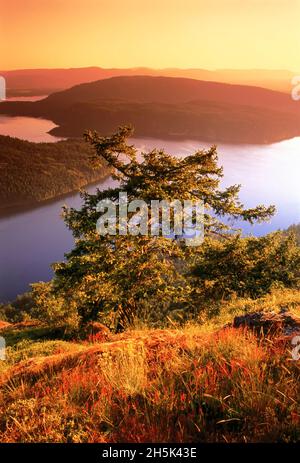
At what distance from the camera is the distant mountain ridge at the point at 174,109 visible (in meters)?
158

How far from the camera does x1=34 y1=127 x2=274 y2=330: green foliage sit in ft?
51.6

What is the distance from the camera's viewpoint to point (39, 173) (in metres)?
197

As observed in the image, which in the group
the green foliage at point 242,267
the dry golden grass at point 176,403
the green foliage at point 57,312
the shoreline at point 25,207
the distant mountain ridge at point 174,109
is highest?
the distant mountain ridge at point 174,109

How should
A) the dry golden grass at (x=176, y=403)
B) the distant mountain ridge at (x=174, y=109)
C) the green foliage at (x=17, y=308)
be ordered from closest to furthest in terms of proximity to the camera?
1. the dry golden grass at (x=176, y=403)
2. the green foliage at (x=17, y=308)
3. the distant mountain ridge at (x=174, y=109)

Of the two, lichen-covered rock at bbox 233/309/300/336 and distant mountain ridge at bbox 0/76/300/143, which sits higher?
distant mountain ridge at bbox 0/76/300/143

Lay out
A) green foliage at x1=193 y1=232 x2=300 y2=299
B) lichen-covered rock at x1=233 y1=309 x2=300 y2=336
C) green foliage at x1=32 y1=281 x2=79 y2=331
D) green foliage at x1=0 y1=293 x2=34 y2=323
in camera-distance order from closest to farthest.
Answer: lichen-covered rock at x1=233 y1=309 x2=300 y2=336 → green foliage at x1=193 y1=232 x2=300 y2=299 → green foliage at x1=32 y1=281 x2=79 y2=331 → green foliage at x1=0 y1=293 x2=34 y2=323

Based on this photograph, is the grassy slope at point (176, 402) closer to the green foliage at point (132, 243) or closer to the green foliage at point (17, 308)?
the green foliage at point (132, 243)

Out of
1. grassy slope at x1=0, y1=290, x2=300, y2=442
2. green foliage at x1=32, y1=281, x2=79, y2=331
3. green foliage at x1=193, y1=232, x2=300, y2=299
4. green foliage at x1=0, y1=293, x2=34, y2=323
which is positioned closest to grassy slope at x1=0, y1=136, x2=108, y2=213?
green foliage at x1=0, y1=293, x2=34, y2=323

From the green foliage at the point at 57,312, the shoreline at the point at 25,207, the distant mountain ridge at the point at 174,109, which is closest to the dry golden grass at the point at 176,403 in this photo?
the green foliage at the point at 57,312

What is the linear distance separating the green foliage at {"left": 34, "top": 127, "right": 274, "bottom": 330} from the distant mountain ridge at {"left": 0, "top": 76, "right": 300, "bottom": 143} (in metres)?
130

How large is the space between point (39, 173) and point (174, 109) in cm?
8116

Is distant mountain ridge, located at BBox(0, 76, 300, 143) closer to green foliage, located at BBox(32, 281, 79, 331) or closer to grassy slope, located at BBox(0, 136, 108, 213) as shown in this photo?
grassy slope, located at BBox(0, 136, 108, 213)

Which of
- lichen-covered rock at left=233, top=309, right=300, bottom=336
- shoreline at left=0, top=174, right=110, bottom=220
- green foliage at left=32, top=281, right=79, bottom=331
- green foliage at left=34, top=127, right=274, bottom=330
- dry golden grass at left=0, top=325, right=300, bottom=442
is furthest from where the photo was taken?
shoreline at left=0, top=174, right=110, bottom=220

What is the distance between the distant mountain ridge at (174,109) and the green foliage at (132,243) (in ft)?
426
